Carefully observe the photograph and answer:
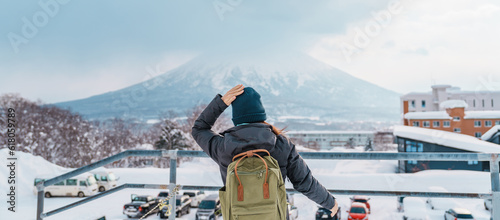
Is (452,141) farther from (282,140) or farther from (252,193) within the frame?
(252,193)

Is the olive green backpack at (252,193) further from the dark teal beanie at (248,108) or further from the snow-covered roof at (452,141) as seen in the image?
the snow-covered roof at (452,141)

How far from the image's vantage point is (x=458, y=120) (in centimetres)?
4306

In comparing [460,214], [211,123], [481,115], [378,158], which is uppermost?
[481,115]

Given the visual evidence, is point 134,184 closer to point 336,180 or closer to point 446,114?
point 336,180

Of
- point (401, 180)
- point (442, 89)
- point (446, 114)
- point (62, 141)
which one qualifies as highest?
point (442, 89)

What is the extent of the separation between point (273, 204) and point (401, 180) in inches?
1091

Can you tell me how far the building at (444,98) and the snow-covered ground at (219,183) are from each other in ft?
134

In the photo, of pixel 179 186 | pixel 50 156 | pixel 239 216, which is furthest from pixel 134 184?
pixel 50 156

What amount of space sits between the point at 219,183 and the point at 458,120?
136ft

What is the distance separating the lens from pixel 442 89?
70062mm

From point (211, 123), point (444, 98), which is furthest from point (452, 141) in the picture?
point (444, 98)

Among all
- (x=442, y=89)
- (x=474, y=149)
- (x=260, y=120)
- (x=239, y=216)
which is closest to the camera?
(x=239, y=216)

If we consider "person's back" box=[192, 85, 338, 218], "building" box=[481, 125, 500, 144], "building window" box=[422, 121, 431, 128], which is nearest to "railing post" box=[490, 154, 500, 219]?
"person's back" box=[192, 85, 338, 218]

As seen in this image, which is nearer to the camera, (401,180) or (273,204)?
(273,204)
